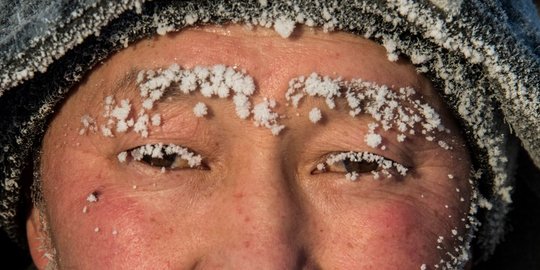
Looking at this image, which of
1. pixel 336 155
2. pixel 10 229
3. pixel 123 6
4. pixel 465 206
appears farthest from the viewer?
pixel 10 229

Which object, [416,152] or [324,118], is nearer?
[324,118]

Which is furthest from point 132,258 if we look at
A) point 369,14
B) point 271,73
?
point 369,14

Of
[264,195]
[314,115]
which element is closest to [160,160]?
[264,195]

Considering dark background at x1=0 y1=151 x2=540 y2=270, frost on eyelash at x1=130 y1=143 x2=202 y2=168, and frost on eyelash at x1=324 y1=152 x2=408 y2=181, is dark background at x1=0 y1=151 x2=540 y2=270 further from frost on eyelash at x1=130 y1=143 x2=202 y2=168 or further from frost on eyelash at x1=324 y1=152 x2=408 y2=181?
frost on eyelash at x1=130 y1=143 x2=202 y2=168

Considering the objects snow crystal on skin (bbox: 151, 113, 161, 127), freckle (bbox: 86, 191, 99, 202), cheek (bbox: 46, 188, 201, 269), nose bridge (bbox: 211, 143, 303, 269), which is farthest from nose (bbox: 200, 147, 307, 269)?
freckle (bbox: 86, 191, 99, 202)

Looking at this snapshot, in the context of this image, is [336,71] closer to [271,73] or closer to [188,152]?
[271,73]

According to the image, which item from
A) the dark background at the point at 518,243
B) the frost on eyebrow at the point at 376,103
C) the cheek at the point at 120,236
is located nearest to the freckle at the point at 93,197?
the cheek at the point at 120,236

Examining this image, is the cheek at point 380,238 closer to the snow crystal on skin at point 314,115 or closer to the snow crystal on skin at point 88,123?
the snow crystal on skin at point 314,115

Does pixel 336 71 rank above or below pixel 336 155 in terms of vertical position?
above
